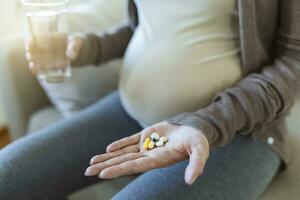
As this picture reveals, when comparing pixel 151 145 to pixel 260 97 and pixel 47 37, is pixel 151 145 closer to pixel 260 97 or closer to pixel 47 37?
pixel 260 97

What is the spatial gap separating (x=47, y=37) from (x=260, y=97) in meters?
0.43

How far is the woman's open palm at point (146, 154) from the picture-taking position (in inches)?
23.2

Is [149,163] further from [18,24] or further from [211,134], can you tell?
[18,24]

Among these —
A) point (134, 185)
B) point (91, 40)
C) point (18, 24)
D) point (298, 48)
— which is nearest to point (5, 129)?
point (18, 24)

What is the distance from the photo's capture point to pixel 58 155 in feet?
2.55

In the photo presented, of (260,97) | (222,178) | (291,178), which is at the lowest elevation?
(291,178)

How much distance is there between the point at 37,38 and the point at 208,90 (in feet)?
1.15

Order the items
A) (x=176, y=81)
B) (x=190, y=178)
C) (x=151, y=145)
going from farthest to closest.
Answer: (x=176, y=81)
(x=151, y=145)
(x=190, y=178)

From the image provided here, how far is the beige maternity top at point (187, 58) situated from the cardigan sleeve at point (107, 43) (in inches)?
6.4

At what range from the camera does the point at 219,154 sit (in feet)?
2.34

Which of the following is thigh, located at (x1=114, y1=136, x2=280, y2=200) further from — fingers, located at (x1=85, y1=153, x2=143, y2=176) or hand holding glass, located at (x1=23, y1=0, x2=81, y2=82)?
hand holding glass, located at (x1=23, y1=0, x2=81, y2=82)

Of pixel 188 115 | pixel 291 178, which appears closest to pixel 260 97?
pixel 188 115

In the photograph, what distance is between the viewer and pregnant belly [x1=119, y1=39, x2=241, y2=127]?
744 mm

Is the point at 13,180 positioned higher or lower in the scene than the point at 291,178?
higher
